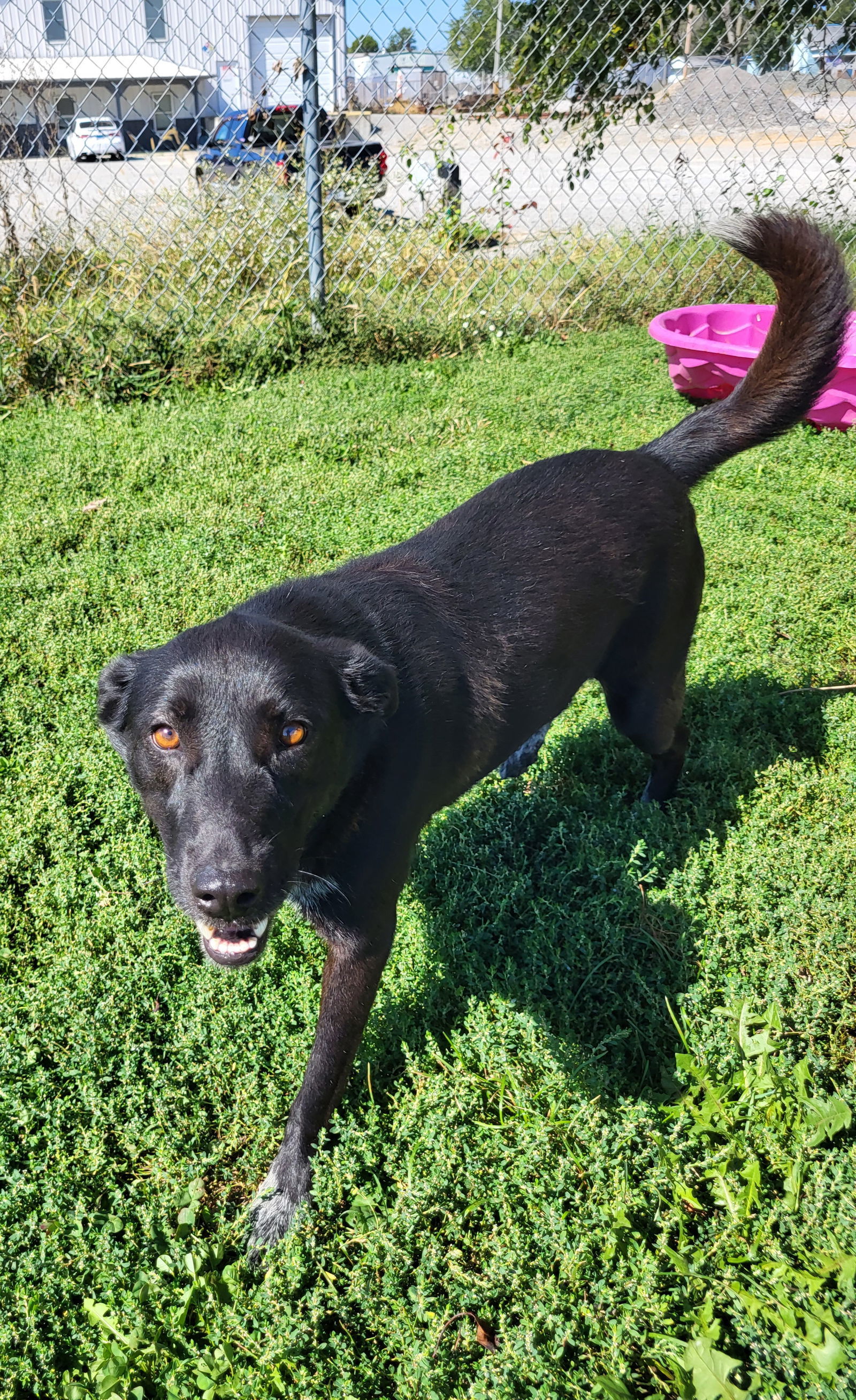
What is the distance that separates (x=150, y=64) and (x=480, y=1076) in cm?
669

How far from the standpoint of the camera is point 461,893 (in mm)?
2912

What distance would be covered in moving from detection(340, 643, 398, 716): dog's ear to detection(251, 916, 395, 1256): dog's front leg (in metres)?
0.54

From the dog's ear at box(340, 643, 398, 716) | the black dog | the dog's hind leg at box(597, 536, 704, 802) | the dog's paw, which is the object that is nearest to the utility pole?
the black dog

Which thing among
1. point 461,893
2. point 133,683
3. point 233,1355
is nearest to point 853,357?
point 461,893

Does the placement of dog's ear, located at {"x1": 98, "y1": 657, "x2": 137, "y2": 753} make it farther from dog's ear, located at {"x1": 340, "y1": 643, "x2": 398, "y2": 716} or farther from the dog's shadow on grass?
the dog's shadow on grass

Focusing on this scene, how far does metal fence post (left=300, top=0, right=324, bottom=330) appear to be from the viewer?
5.92 metres

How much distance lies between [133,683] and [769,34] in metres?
8.06

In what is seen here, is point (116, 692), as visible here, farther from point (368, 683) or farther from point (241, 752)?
point (368, 683)

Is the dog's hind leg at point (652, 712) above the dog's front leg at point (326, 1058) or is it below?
above

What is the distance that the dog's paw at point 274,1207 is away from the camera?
82.4 inches

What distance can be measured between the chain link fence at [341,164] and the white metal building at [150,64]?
0.9 inches

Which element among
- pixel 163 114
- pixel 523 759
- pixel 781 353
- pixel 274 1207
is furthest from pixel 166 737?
pixel 163 114

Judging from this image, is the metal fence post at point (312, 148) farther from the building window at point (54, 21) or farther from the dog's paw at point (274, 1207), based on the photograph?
the dog's paw at point (274, 1207)

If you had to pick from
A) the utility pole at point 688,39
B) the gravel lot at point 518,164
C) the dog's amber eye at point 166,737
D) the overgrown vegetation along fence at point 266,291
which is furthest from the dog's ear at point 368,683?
Result: the utility pole at point 688,39
